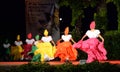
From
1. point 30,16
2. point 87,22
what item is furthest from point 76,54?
point 87,22

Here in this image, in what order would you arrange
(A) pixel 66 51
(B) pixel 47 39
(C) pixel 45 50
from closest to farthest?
1. (A) pixel 66 51
2. (C) pixel 45 50
3. (B) pixel 47 39

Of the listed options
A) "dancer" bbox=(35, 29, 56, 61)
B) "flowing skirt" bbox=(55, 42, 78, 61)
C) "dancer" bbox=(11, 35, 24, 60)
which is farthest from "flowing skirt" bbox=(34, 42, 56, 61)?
"dancer" bbox=(11, 35, 24, 60)

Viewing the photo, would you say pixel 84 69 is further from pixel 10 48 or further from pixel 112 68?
pixel 10 48

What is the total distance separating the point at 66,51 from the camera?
61.6ft

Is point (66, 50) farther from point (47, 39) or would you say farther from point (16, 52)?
point (16, 52)

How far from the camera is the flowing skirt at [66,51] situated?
739 inches

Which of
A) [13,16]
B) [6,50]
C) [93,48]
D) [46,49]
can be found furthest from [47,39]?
[13,16]

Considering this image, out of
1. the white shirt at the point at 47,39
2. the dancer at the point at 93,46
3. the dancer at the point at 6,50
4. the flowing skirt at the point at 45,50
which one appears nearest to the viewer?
the dancer at the point at 93,46

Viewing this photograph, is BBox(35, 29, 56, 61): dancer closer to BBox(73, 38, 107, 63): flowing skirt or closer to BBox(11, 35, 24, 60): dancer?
BBox(11, 35, 24, 60): dancer

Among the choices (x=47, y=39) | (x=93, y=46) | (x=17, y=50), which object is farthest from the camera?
(x=17, y=50)

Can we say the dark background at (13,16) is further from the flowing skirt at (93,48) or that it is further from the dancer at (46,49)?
the flowing skirt at (93,48)

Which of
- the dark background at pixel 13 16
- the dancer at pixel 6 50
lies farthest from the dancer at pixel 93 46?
the dark background at pixel 13 16

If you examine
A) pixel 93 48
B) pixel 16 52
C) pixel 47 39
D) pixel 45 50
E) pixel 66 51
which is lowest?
pixel 16 52

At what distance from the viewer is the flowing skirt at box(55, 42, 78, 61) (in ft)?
61.6
